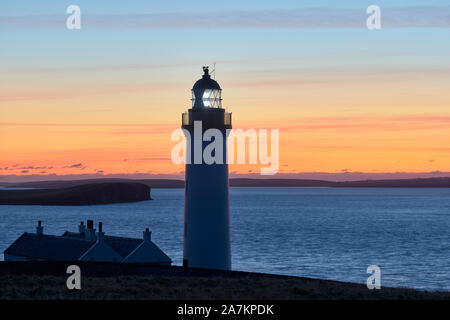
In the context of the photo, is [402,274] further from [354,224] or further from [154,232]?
[354,224]

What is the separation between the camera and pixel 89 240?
136 feet

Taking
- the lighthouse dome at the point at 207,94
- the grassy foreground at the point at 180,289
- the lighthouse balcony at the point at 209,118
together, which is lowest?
the grassy foreground at the point at 180,289

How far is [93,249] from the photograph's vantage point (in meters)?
38.8

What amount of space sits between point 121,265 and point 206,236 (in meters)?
4.52

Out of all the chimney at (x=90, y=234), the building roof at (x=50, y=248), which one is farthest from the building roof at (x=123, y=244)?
the building roof at (x=50, y=248)

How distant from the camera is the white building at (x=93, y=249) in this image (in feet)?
128

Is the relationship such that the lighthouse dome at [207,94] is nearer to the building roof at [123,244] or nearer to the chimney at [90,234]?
the building roof at [123,244]

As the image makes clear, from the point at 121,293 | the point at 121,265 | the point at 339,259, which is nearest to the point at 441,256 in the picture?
the point at 339,259

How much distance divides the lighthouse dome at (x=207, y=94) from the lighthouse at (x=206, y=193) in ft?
1.00

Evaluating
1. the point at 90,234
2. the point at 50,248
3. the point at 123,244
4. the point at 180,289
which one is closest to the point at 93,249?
the point at 123,244

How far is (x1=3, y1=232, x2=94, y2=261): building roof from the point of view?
39.9 m

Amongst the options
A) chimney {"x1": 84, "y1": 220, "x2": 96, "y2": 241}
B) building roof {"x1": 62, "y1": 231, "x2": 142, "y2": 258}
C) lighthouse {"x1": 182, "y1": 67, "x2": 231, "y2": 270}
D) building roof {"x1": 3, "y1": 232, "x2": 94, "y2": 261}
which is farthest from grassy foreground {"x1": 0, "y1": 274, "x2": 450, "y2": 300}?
chimney {"x1": 84, "y1": 220, "x2": 96, "y2": 241}
